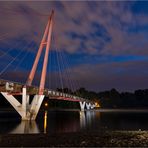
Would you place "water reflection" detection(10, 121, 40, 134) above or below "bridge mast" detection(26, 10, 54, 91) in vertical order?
below

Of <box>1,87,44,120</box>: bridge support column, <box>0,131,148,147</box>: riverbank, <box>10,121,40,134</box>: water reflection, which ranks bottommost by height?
<box>0,131,148,147</box>: riverbank

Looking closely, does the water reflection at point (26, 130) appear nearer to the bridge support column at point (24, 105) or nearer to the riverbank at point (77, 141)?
the bridge support column at point (24, 105)

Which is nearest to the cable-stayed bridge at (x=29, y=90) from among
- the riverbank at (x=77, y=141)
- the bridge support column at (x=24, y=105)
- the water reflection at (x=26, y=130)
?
the bridge support column at (x=24, y=105)

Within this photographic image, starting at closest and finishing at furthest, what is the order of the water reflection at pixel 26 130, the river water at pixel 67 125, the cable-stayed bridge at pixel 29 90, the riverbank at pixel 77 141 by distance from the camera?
the riverbank at pixel 77 141 < the water reflection at pixel 26 130 < the river water at pixel 67 125 < the cable-stayed bridge at pixel 29 90

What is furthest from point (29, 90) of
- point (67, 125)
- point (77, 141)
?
point (77, 141)

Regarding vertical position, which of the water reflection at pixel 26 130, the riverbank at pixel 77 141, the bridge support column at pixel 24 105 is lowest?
the riverbank at pixel 77 141

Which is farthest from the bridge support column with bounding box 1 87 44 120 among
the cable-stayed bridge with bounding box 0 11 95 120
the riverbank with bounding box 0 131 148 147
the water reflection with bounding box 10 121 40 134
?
the riverbank with bounding box 0 131 148 147

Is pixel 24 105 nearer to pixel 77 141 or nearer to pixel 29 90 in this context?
pixel 29 90

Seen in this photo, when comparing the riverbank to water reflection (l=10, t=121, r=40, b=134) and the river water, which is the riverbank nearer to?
water reflection (l=10, t=121, r=40, b=134)

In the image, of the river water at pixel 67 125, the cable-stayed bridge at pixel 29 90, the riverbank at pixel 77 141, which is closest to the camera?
the riverbank at pixel 77 141

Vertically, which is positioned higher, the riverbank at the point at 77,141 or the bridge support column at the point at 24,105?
the bridge support column at the point at 24,105

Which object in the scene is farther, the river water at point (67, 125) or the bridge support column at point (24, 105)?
the bridge support column at point (24, 105)

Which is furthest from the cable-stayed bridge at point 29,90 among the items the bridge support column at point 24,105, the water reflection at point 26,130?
the water reflection at point 26,130

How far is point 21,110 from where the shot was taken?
184 feet
